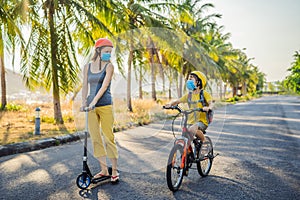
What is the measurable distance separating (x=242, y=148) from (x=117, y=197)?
4.07 meters

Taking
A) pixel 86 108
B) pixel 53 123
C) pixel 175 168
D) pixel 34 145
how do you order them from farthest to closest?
pixel 53 123
pixel 34 145
pixel 175 168
pixel 86 108

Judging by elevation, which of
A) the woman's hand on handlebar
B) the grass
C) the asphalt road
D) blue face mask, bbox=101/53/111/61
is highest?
blue face mask, bbox=101/53/111/61

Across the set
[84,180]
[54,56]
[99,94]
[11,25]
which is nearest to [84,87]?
Result: [99,94]

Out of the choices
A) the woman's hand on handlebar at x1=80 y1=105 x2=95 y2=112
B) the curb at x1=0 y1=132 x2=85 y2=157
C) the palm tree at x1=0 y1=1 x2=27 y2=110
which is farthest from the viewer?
the palm tree at x1=0 y1=1 x2=27 y2=110

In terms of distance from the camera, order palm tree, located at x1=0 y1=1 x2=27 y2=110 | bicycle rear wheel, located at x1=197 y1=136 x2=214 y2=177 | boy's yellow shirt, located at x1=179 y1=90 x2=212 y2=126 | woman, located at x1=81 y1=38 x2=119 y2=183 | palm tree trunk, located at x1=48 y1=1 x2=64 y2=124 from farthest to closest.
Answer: palm tree trunk, located at x1=48 y1=1 x2=64 y2=124 → palm tree, located at x1=0 y1=1 x2=27 y2=110 → bicycle rear wheel, located at x1=197 y1=136 x2=214 y2=177 → boy's yellow shirt, located at x1=179 y1=90 x2=212 y2=126 → woman, located at x1=81 y1=38 x2=119 y2=183

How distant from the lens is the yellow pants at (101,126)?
13.0 feet

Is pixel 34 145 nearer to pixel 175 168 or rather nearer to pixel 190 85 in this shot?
pixel 175 168

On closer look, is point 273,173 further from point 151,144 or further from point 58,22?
point 58,22

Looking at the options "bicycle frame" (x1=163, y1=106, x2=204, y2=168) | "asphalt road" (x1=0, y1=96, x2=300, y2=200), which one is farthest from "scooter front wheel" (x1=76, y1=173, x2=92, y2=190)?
"bicycle frame" (x1=163, y1=106, x2=204, y2=168)

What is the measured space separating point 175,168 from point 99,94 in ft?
4.28

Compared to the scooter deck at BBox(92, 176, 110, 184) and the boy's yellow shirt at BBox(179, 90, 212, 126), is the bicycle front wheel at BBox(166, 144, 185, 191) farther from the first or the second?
the scooter deck at BBox(92, 176, 110, 184)

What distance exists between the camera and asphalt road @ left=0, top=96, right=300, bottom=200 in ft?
12.5

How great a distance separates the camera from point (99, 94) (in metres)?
3.79

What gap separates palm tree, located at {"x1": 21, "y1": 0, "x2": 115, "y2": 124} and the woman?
16.7 ft
